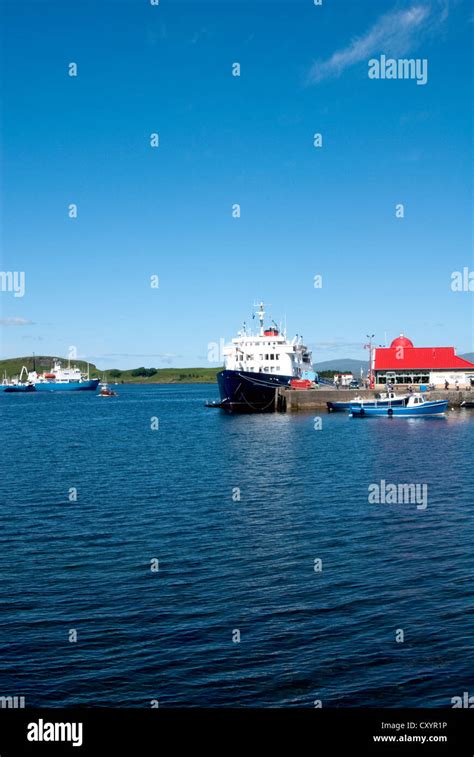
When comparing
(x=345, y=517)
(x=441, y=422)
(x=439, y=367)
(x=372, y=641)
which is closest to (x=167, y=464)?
(x=345, y=517)

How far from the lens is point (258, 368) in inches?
4208

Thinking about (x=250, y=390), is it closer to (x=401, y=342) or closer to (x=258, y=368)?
(x=258, y=368)

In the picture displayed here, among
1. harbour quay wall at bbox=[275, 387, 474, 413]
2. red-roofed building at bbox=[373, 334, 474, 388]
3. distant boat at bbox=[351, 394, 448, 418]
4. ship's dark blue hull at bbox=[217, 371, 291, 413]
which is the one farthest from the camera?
red-roofed building at bbox=[373, 334, 474, 388]

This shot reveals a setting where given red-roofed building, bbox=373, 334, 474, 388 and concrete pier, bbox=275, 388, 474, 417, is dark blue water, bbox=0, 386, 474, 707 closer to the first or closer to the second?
concrete pier, bbox=275, 388, 474, 417

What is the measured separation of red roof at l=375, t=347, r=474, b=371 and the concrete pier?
10265mm

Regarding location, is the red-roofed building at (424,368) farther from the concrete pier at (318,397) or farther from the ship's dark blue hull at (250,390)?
the ship's dark blue hull at (250,390)

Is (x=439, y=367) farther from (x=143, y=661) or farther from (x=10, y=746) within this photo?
(x=10, y=746)

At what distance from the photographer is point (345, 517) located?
97.6 feet

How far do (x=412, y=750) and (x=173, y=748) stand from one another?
2326mm

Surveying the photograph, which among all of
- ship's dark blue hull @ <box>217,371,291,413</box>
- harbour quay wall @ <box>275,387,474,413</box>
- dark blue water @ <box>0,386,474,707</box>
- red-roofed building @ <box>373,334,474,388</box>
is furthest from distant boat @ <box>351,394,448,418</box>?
dark blue water @ <box>0,386,474,707</box>

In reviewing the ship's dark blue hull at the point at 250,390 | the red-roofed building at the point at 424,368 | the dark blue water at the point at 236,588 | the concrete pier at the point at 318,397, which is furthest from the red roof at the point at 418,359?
the dark blue water at the point at 236,588

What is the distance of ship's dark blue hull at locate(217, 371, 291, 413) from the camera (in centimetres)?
9775

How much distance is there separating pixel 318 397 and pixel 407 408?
1591 centimetres

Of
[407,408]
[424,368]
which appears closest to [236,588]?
[407,408]
